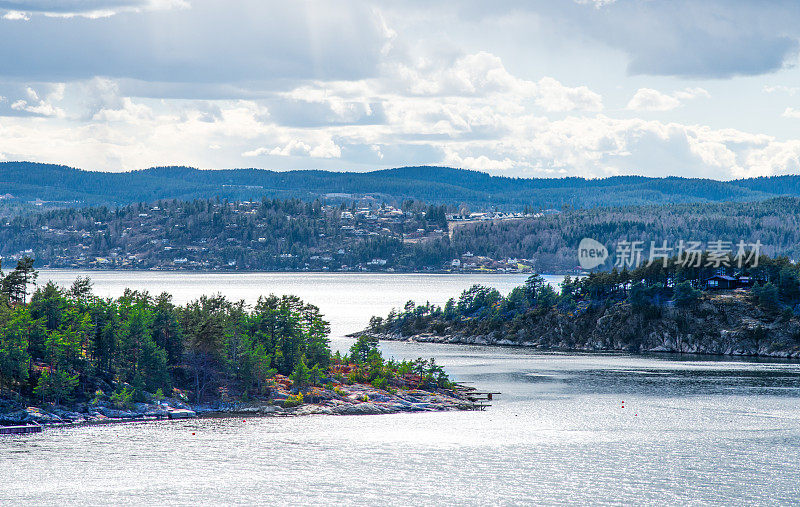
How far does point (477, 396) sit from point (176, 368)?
4039cm

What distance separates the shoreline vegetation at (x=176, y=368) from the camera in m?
99.4

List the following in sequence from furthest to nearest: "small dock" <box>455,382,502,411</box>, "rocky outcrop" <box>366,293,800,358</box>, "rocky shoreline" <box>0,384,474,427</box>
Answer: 1. "rocky outcrop" <box>366,293,800,358</box>
2. "small dock" <box>455,382,502,411</box>
3. "rocky shoreline" <box>0,384,474,427</box>

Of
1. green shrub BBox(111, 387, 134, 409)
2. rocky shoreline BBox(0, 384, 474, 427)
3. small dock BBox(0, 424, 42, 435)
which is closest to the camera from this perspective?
small dock BBox(0, 424, 42, 435)

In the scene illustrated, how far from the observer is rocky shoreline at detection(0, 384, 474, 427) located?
317 ft

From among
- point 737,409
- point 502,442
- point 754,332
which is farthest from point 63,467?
point 754,332

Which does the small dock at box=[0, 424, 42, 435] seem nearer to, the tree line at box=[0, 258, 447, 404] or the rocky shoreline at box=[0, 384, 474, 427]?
the rocky shoreline at box=[0, 384, 474, 427]

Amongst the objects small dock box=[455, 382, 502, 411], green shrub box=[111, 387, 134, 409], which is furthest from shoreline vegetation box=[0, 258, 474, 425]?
small dock box=[455, 382, 502, 411]

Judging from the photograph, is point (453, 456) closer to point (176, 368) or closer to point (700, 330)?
point (176, 368)

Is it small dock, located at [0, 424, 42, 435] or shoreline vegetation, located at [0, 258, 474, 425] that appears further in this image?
shoreline vegetation, located at [0, 258, 474, 425]

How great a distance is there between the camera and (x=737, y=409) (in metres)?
115

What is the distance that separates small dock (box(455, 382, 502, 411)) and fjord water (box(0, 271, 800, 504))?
2326mm

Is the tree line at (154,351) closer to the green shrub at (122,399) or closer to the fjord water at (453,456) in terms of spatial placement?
the green shrub at (122,399)

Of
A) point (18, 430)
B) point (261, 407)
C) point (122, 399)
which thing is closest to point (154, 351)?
point (122, 399)

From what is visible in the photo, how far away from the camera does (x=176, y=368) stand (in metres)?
112
